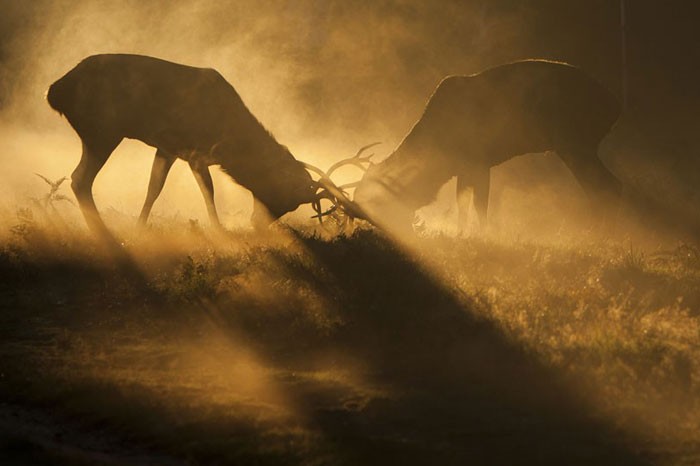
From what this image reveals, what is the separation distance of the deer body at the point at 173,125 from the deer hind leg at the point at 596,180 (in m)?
3.61

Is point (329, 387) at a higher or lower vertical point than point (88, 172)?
lower

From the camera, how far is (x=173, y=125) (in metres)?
14.3

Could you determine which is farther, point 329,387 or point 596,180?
point 596,180

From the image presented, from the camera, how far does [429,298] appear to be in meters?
9.93

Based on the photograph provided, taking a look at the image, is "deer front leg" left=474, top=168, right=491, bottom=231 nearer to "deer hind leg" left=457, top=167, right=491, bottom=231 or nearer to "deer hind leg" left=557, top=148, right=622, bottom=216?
"deer hind leg" left=457, top=167, right=491, bottom=231

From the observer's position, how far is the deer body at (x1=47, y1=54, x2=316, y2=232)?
1424cm

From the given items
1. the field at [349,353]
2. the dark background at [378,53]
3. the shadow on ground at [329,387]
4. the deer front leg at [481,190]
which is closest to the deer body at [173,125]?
the field at [349,353]

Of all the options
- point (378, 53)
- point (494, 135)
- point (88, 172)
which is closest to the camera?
point (88, 172)

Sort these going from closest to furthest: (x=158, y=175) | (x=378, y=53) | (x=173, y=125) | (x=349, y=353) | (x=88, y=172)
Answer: (x=349, y=353) → (x=88, y=172) → (x=173, y=125) → (x=158, y=175) → (x=378, y=53)

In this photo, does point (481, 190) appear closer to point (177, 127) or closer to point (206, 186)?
point (206, 186)

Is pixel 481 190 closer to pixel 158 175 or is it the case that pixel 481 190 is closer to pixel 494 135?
pixel 494 135

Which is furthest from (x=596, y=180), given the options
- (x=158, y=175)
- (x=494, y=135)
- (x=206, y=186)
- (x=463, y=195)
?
(x=158, y=175)

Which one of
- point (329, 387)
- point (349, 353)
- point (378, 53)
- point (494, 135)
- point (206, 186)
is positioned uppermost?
point (378, 53)

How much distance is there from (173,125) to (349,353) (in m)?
6.35
